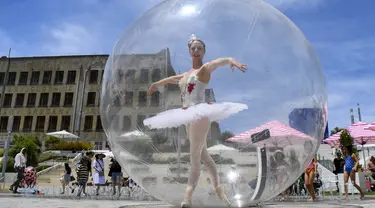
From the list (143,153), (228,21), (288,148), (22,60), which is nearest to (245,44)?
(228,21)

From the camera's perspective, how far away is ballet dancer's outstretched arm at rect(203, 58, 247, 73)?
3.44 metres

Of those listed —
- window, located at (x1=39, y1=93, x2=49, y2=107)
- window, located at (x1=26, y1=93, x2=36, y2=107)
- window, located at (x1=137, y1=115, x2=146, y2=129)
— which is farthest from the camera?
window, located at (x1=26, y1=93, x2=36, y2=107)

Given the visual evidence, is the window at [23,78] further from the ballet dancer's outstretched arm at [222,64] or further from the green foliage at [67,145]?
the ballet dancer's outstretched arm at [222,64]

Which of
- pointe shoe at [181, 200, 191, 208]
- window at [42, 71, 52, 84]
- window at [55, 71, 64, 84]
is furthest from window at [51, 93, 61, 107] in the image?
pointe shoe at [181, 200, 191, 208]

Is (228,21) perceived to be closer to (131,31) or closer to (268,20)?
(268,20)

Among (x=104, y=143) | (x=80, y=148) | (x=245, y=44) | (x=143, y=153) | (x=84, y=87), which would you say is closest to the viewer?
(x=245, y=44)

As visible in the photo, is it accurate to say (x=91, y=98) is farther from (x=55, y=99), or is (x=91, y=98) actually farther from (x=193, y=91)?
(x=193, y=91)

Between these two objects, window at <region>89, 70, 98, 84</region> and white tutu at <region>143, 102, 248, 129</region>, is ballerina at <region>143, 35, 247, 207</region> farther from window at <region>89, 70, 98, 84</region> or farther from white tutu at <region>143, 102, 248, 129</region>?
window at <region>89, 70, 98, 84</region>

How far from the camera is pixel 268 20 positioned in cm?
382

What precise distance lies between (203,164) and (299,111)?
116 cm

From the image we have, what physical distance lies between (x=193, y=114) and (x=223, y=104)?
326mm

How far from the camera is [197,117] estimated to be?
141 inches

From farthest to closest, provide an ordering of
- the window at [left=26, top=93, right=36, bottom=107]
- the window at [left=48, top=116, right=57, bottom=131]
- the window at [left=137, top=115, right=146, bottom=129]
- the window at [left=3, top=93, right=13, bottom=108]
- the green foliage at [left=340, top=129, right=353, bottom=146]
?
1. the window at [left=3, top=93, right=13, bottom=108]
2. the window at [left=26, top=93, right=36, bottom=107]
3. the window at [left=48, top=116, right=57, bottom=131]
4. the green foliage at [left=340, top=129, right=353, bottom=146]
5. the window at [left=137, top=115, right=146, bottom=129]

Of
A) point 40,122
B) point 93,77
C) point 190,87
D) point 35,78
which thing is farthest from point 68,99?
point 190,87
